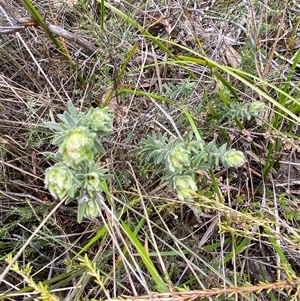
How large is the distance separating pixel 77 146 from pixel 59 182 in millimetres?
102

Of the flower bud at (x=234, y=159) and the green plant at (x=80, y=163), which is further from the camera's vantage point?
the flower bud at (x=234, y=159)

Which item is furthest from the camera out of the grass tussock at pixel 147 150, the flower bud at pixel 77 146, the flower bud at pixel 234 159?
the grass tussock at pixel 147 150

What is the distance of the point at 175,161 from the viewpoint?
1.21 m

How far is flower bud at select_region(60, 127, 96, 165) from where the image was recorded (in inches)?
40.2

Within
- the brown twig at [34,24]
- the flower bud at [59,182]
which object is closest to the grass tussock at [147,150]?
the brown twig at [34,24]

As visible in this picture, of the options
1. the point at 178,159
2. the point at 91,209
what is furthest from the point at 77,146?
the point at 178,159

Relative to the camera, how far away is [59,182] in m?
1.05

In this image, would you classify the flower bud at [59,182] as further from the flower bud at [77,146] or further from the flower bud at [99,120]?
the flower bud at [99,120]

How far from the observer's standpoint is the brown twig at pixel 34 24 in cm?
152

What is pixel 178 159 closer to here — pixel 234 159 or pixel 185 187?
pixel 185 187

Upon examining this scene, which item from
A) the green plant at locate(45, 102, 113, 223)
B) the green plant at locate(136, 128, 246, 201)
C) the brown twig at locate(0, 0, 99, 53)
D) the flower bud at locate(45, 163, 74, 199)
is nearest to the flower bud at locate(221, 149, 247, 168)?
the green plant at locate(136, 128, 246, 201)

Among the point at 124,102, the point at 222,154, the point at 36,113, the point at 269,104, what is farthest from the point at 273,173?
the point at 36,113

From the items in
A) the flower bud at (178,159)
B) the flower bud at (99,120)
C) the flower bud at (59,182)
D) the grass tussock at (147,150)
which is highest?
the flower bud at (99,120)

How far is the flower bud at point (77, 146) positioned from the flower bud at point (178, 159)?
0.24m
